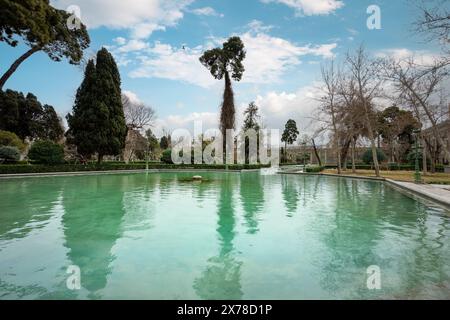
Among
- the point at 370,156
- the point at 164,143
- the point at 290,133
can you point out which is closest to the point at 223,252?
the point at 370,156

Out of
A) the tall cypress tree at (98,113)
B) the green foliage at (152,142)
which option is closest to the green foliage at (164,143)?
the green foliage at (152,142)

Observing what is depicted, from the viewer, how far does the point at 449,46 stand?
10.9 metres

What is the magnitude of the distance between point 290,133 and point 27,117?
51.8 meters

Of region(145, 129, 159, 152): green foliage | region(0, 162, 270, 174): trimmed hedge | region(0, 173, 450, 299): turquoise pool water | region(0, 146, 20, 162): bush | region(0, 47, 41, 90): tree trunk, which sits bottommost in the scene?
region(0, 173, 450, 299): turquoise pool water

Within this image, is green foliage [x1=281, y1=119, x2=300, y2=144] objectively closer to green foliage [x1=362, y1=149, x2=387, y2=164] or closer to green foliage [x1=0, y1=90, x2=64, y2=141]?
green foliage [x1=362, y1=149, x2=387, y2=164]

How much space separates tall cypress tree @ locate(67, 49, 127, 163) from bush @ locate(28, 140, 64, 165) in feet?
10.6

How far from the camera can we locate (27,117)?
153 ft

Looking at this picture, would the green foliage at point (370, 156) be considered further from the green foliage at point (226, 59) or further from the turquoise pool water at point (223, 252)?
the turquoise pool water at point (223, 252)

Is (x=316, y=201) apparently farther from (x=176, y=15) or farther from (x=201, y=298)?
(x=176, y=15)

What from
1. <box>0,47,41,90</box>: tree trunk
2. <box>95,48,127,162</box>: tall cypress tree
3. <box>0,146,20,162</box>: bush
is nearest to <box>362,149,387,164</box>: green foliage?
<box>95,48,127,162</box>: tall cypress tree

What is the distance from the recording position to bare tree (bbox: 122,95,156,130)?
44.4 m

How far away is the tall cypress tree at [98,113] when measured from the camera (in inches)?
1212

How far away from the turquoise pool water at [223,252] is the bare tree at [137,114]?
37.0 m
